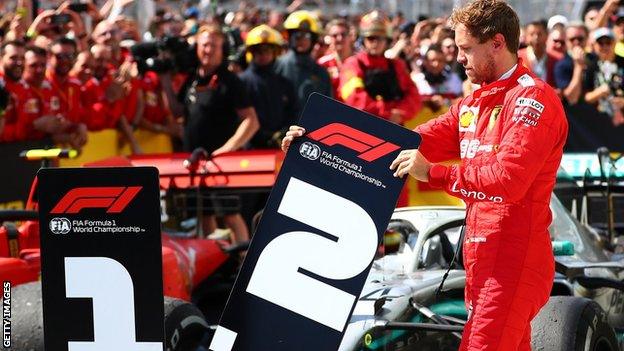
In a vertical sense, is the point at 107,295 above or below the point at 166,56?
above

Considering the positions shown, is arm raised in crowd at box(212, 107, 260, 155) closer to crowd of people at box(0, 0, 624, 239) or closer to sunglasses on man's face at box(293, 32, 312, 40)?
crowd of people at box(0, 0, 624, 239)

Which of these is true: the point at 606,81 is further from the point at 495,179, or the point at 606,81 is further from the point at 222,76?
the point at 495,179

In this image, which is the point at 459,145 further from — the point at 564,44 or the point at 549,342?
the point at 564,44

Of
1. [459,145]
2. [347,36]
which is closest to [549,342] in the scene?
[459,145]

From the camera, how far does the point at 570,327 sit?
567 cm

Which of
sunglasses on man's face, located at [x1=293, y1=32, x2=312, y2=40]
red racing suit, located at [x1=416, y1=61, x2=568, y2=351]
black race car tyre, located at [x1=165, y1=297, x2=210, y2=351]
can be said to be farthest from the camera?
sunglasses on man's face, located at [x1=293, y1=32, x2=312, y2=40]

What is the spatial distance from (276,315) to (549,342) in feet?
4.73

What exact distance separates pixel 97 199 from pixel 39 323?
46.1 inches

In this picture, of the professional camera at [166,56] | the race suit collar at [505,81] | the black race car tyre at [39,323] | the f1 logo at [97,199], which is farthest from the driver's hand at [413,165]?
the professional camera at [166,56]

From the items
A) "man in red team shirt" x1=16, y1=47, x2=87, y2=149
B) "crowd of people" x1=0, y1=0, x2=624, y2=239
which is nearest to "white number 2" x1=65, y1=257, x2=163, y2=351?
"crowd of people" x1=0, y1=0, x2=624, y2=239

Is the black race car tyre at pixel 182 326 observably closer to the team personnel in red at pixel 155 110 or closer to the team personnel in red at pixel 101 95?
the team personnel in red at pixel 101 95

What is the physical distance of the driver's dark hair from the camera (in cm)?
455

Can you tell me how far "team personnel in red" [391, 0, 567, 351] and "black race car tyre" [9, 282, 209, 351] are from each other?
5.42ft

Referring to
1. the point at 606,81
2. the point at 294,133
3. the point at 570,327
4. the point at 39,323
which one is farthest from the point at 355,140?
the point at 606,81
